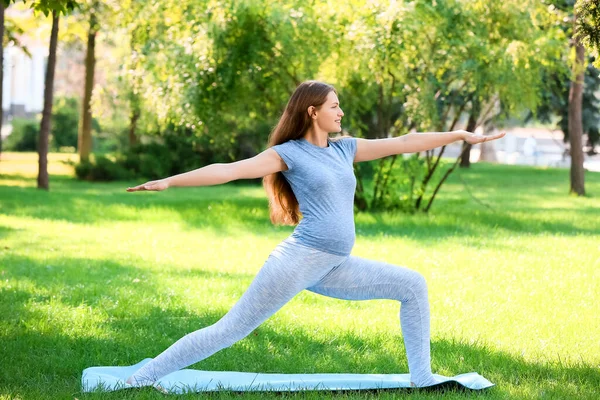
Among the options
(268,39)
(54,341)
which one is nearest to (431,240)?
(268,39)

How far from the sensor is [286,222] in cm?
570

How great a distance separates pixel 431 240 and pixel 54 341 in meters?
7.61

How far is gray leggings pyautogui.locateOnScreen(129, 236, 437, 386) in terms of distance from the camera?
5.18 meters

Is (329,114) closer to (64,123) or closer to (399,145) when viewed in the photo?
(399,145)

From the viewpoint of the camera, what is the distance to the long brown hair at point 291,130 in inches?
210

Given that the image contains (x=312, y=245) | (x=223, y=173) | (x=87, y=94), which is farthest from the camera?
(x=87, y=94)

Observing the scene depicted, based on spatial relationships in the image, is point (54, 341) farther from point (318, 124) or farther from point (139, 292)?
point (318, 124)

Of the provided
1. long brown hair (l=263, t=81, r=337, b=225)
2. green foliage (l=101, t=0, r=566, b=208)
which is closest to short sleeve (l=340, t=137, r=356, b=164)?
long brown hair (l=263, t=81, r=337, b=225)

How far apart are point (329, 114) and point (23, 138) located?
41162 millimetres

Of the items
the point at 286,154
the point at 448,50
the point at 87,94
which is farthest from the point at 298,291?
the point at 87,94

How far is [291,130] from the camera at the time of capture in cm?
540

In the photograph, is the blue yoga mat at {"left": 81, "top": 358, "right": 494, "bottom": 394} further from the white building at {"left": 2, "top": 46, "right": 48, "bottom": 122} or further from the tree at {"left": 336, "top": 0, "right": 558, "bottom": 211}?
the white building at {"left": 2, "top": 46, "right": 48, "bottom": 122}

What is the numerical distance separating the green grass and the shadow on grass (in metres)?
0.02

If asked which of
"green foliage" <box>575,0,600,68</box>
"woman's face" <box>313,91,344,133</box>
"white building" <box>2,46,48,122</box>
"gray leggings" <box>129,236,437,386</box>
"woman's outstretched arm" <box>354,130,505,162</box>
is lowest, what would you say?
"gray leggings" <box>129,236,437,386</box>
